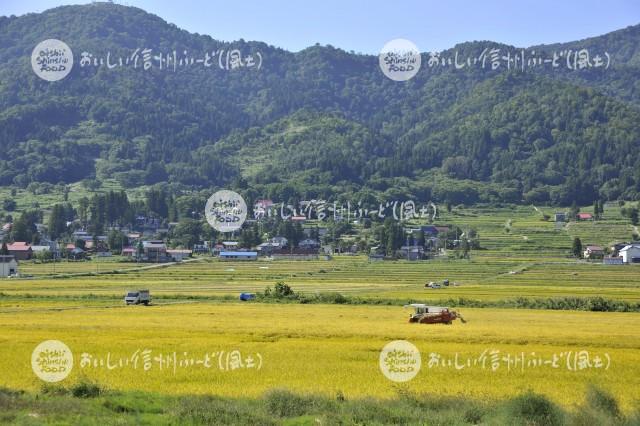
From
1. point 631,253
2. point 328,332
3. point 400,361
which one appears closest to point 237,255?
point 631,253

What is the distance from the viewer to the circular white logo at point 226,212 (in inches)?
6780

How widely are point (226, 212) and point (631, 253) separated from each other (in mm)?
95199

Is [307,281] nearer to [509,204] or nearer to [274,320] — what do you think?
[274,320]

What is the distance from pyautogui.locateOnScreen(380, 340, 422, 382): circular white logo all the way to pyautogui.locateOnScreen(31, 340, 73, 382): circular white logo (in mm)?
10356

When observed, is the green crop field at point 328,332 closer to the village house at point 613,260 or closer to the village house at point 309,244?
the village house at point 613,260

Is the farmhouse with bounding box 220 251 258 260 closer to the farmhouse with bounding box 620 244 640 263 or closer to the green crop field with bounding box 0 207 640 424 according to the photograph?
the green crop field with bounding box 0 207 640 424

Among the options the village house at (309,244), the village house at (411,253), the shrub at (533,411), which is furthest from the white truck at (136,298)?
the village house at (309,244)

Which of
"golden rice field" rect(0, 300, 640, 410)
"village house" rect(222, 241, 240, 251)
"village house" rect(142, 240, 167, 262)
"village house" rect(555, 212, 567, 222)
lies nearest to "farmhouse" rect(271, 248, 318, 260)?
"village house" rect(222, 241, 240, 251)

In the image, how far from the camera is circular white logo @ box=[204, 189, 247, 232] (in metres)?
172

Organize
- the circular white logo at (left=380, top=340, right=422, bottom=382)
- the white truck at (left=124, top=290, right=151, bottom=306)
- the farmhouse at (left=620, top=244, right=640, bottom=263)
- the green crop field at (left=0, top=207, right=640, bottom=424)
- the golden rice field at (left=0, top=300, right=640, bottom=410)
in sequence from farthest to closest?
the farmhouse at (left=620, top=244, right=640, bottom=263) < the white truck at (left=124, top=290, right=151, bottom=306) < the circular white logo at (left=380, top=340, right=422, bottom=382) < the golden rice field at (left=0, top=300, right=640, bottom=410) < the green crop field at (left=0, top=207, right=640, bottom=424)

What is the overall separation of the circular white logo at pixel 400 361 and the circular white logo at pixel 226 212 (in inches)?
5378

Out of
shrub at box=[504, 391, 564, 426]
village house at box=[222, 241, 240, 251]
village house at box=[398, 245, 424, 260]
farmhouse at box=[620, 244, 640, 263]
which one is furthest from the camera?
village house at box=[222, 241, 240, 251]

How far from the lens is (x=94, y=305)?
52875 mm

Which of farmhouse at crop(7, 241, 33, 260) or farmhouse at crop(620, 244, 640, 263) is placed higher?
farmhouse at crop(7, 241, 33, 260)
